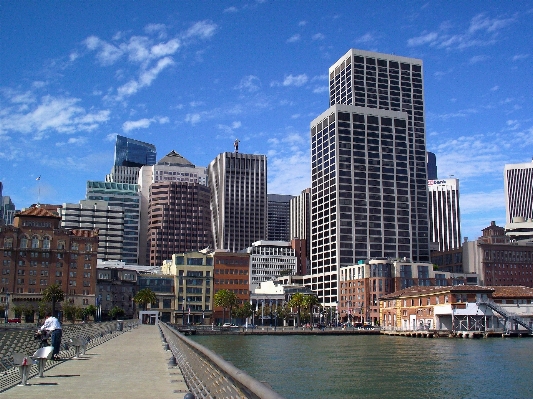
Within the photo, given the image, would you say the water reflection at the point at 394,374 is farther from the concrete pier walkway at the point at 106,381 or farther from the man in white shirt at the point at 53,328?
the man in white shirt at the point at 53,328

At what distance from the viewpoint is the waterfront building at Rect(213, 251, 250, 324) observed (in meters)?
186

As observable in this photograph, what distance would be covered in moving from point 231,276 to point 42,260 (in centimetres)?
5567

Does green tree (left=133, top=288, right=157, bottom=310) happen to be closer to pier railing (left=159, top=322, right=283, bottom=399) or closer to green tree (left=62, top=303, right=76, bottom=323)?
green tree (left=62, top=303, right=76, bottom=323)

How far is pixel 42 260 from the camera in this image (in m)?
160

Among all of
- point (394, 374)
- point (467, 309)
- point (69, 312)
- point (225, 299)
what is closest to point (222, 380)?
point (394, 374)

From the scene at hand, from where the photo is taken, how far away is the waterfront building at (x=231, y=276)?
611ft

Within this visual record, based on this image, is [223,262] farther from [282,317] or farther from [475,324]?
[475,324]

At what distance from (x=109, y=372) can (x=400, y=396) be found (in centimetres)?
2509

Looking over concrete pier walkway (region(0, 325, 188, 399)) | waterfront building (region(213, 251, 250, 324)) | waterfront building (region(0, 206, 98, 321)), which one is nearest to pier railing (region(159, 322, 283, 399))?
concrete pier walkway (region(0, 325, 188, 399))

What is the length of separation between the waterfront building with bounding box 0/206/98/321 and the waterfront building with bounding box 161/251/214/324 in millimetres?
27055

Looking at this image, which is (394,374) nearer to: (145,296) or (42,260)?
(145,296)

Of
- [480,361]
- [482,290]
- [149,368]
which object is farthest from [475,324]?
[149,368]

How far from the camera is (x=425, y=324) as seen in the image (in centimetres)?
14725

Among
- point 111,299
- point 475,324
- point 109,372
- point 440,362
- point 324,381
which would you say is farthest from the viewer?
point 111,299
